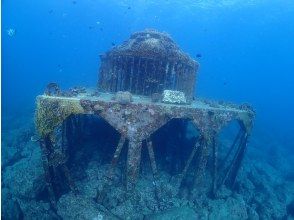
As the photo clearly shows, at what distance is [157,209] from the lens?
30.1ft

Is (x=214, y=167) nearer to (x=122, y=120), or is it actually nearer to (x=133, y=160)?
(x=133, y=160)

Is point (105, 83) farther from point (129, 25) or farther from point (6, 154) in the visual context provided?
point (129, 25)

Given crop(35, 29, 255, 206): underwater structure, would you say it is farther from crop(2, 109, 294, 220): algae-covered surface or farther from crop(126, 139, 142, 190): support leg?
crop(2, 109, 294, 220): algae-covered surface

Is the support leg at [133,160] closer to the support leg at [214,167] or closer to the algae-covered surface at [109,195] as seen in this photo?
the algae-covered surface at [109,195]

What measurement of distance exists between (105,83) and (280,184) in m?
10.1

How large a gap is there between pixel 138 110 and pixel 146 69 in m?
3.17

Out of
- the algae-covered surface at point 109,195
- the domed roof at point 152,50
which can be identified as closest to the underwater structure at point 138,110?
the domed roof at point 152,50

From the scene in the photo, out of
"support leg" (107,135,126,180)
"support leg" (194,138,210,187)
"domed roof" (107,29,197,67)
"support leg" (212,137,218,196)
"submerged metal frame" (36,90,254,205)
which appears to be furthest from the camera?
"domed roof" (107,29,197,67)

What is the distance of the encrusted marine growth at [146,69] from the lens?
419 inches

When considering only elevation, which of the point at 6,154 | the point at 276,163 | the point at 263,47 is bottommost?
the point at 276,163

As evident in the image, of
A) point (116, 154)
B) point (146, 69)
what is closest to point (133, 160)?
point (116, 154)

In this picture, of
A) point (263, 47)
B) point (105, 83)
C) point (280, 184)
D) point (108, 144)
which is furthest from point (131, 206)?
point (263, 47)

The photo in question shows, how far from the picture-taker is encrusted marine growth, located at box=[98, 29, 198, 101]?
1065cm

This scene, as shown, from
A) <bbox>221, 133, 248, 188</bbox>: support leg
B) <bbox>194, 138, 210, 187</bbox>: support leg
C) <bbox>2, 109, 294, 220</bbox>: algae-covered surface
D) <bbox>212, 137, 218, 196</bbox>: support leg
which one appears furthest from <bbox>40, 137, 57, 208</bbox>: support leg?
<bbox>221, 133, 248, 188</bbox>: support leg
